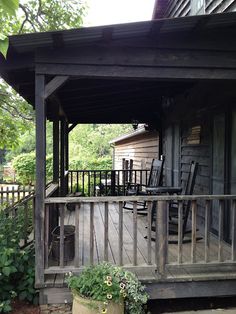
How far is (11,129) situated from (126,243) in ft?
16.5

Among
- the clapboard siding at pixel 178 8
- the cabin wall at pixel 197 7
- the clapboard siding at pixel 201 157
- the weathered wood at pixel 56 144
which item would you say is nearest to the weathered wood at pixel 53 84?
the weathered wood at pixel 56 144

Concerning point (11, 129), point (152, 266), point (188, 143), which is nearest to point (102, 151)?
point (11, 129)

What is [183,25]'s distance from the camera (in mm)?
2994

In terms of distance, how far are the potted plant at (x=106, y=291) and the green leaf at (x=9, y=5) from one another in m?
2.33

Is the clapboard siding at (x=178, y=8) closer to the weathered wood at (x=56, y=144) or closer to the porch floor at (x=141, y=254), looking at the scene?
the weathered wood at (x=56, y=144)

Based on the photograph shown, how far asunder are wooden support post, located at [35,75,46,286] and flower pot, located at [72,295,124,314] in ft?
1.72

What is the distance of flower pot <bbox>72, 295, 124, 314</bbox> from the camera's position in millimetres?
2794

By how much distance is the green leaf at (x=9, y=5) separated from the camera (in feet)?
3.80

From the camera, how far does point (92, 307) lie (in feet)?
9.20

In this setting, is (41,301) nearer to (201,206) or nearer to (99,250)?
(99,250)

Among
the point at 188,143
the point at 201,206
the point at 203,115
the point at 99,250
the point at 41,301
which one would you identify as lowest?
the point at 41,301

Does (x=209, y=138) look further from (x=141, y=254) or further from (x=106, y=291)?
(x=106, y=291)

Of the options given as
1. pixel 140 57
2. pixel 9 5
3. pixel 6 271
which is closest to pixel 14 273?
pixel 6 271

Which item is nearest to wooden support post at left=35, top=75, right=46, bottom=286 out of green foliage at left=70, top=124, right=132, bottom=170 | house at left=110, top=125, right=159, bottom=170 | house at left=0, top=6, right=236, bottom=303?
house at left=0, top=6, right=236, bottom=303
